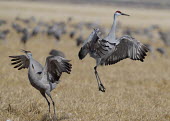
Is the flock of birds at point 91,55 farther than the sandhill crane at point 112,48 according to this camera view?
No

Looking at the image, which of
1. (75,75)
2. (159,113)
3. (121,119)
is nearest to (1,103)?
(121,119)

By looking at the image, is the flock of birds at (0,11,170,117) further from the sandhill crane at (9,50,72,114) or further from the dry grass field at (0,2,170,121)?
the dry grass field at (0,2,170,121)

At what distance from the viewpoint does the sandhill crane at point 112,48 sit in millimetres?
6791

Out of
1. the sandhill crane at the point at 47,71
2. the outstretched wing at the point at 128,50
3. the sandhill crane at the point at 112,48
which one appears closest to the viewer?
the sandhill crane at the point at 47,71

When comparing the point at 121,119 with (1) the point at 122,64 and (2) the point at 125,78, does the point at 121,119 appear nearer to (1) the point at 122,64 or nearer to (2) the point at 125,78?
(2) the point at 125,78

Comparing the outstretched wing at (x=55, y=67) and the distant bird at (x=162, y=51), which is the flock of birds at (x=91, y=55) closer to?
the outstretched wing at (x=55, y=67)

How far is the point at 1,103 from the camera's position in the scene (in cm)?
631

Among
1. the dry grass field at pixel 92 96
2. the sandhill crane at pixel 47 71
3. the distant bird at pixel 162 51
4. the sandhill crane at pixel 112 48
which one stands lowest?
the dry grass field at pixel 92 96

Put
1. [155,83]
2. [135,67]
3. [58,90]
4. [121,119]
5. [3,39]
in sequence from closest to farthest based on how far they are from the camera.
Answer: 1. [121,119]
2. [58,90]
3. [155,83]
4. [135,67]
5. [3,39]

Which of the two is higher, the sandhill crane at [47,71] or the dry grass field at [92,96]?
the sandhill crane at [47,71]

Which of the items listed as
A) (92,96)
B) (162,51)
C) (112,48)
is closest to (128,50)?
(112,48)

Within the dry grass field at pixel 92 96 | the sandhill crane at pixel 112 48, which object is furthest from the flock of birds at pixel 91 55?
the dry grass field at pixel 92 96

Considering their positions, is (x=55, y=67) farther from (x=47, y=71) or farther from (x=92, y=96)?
(x=92, y=96)

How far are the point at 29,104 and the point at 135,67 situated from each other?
7.71 meters
